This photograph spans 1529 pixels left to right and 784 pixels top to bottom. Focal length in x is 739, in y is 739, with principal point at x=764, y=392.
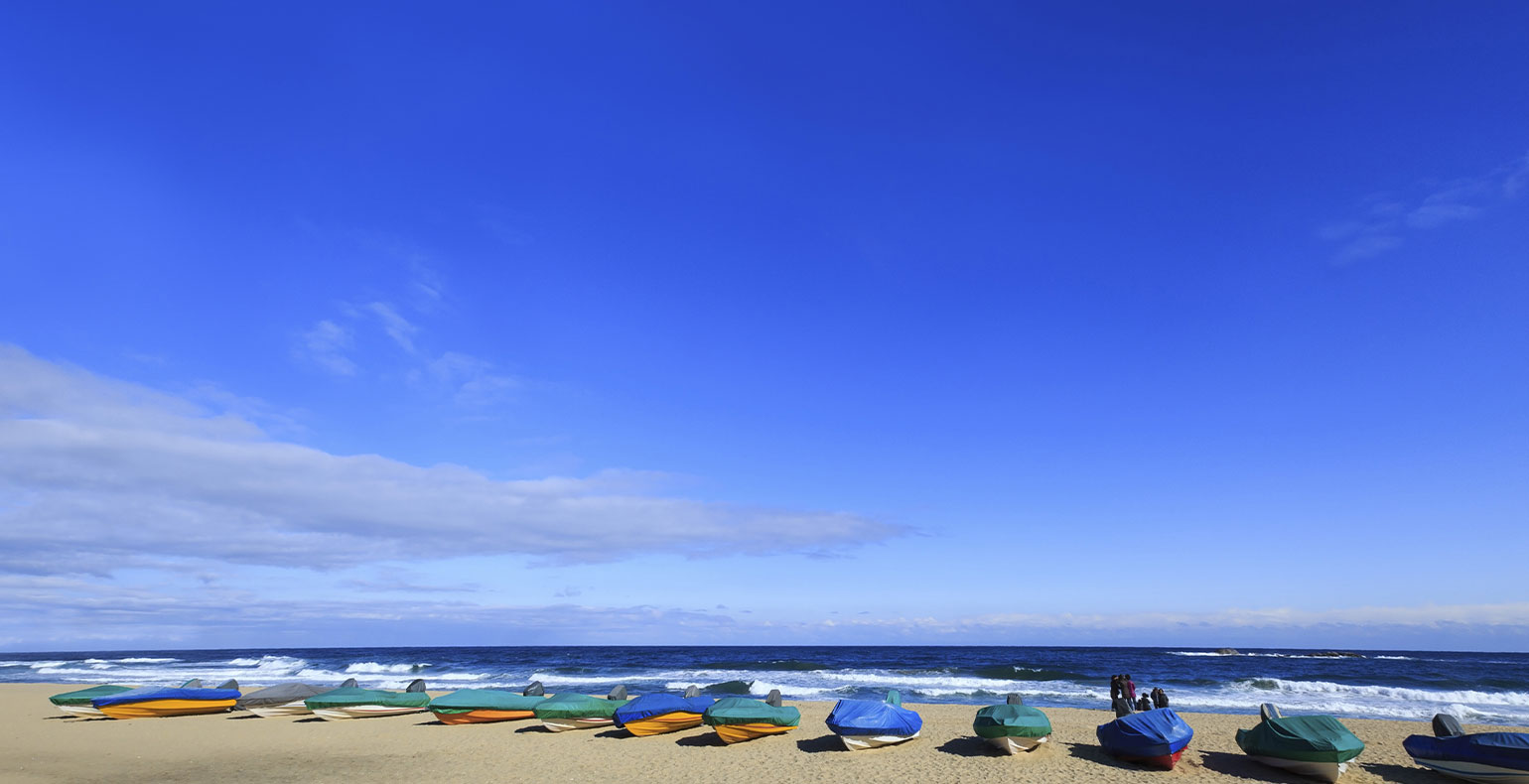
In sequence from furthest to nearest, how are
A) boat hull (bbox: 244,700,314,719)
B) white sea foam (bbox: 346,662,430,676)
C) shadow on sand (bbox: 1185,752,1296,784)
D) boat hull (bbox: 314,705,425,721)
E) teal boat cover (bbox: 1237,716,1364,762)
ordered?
white sea foam (bbox: 346,662,430,676) < boat hull (bbox: 244,700,314,719) < boat hull (bbox: 314,705,425,721) < shadow on sand (bbox: 1185,752,1296,784) < teal boat cover (bbox: 1237,716,1364,762)

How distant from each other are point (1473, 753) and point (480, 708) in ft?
76.5

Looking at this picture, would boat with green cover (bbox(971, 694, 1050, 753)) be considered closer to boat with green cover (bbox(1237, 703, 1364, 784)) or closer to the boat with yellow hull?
boat with green cover (bbox(1237, 703, 1364, 784))

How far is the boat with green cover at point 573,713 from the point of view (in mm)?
20688

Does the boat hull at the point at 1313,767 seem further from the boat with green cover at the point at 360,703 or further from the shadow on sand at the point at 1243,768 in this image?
the boat with green cover at the point at 360,703

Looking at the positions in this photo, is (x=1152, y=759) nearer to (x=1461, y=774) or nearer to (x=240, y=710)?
(x=1461, y=774)

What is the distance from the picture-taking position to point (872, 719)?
17781 mm

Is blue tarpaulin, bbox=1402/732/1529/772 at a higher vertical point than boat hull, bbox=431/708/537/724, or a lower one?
higher

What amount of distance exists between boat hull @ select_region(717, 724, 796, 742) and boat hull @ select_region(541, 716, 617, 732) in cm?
381

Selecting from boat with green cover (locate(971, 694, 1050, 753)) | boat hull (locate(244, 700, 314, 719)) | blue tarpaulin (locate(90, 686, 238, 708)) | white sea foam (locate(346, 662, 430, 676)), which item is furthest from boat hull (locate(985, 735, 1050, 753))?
white sea foam (locate(346, 662, 430, 676))

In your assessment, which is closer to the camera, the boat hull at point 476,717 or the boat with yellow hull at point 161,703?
the boat hull at point 476,717

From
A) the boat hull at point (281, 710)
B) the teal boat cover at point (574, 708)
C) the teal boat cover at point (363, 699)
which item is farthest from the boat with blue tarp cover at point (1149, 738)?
the boat hull at point (281, 710)

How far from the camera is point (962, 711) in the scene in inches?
1025

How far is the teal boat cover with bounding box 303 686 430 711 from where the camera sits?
76.4ft

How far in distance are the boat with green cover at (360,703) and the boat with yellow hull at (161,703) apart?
3356 mm
